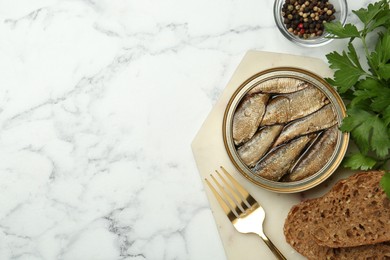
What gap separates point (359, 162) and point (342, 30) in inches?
15.2

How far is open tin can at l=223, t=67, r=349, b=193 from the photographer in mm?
1673

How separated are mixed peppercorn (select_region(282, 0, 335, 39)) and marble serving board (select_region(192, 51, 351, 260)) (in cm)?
8

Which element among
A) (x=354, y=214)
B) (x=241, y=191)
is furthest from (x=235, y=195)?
(x=354, y=214)

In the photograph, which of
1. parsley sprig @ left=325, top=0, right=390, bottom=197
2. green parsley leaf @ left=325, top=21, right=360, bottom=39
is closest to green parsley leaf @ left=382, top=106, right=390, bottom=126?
parsley sprig @ left=325, top=0, right=390, bottom=197

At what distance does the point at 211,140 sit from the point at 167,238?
34 centimetres

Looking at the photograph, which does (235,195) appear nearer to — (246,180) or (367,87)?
(246,180)

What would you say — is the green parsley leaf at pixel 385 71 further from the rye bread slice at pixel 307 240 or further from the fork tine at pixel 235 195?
the fork tine at pixel 235 195

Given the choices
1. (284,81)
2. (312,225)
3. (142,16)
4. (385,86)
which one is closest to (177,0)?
(142,16)

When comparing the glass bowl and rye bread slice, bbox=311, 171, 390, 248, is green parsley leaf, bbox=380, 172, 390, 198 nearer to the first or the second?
rye bread slice, bbox=311, 171, 390, 248

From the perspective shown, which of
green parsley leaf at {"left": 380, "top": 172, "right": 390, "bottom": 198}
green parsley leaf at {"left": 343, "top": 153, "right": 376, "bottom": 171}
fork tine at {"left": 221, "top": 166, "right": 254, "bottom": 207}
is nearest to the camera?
green parsley leaf at {"left": 380, "top": 172, "right": 390, "bottom": 198}

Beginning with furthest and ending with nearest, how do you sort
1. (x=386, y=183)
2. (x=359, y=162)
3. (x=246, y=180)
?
(x=246, y=180)
(x=359, y=162)
(x=386, y=183)

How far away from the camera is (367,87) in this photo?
1.57 meters

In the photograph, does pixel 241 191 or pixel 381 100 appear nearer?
pixel 381 100

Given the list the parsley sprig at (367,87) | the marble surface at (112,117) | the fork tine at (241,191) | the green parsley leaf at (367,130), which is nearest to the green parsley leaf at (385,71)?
the parsley sprig at (367,87)
